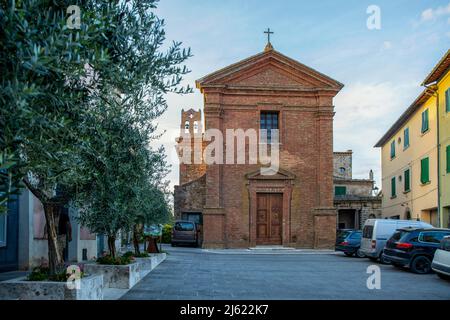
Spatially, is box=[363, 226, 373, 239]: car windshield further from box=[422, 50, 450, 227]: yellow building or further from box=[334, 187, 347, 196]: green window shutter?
box=[334, 187, 347, 196]: green window shutter

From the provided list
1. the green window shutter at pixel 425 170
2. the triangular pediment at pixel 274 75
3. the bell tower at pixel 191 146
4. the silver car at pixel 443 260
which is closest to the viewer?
the silver car at pixel 443 260

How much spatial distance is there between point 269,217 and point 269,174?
2376 mm

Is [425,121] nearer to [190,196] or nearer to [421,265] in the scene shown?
[421,265]

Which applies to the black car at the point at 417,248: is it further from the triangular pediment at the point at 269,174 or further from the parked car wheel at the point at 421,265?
the triangular pediment at the point at 269,174

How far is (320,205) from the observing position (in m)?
28.7

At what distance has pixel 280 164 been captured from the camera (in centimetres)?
2894

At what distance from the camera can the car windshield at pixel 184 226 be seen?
3155 centimetres

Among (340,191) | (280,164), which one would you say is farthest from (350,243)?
(340,191)

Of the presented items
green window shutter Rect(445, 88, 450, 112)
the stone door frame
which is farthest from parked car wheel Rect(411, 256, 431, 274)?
the stone door frame

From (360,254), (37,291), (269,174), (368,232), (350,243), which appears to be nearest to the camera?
(37,291)

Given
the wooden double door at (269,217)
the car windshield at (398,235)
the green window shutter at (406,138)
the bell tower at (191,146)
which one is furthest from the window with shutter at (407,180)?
the bell tower at (191,146)

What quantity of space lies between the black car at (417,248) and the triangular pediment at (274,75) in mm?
14374
